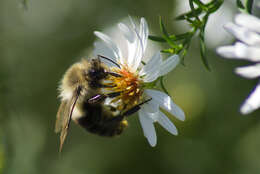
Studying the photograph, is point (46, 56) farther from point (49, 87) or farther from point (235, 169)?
point (235, 169)

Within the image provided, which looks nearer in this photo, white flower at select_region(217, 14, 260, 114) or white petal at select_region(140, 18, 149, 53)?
white flower at select_region(217, 14, 260, 114)

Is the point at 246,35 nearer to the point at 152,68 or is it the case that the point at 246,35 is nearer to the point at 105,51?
the point at 152,68

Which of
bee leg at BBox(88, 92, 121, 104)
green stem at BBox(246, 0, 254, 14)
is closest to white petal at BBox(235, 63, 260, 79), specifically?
green stem at BBox(246, 0, 254, 14)

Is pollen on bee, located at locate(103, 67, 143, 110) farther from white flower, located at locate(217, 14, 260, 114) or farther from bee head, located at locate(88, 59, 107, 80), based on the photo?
white flower, located at locate(217, 14, 260, 114)

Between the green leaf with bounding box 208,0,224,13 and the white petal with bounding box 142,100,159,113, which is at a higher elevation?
the green leaf with bounding box 208,0,224,13

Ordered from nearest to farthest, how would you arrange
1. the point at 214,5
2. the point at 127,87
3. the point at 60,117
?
the point at 214,5 < the point at 127,87 < the point at 60,117

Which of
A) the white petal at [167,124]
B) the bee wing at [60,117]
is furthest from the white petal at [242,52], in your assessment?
the bee wing at [60,117]

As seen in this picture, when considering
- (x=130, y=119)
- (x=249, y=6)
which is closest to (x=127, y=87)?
(x=249, y=6)
